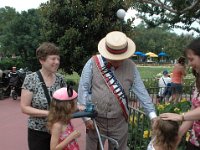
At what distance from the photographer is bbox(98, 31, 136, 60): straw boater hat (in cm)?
362

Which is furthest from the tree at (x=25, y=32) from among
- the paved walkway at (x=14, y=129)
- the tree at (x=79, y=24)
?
the paved walkway at (x=14, y=129)

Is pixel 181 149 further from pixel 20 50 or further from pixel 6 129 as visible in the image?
pixel 20 50

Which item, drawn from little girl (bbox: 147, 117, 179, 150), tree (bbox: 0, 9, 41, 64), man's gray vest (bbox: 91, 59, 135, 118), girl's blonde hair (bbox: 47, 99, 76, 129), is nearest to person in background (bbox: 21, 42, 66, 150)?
girl's blonde hair (bbox: 47, 99, 76, 129)

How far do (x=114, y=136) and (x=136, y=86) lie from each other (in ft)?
1.72

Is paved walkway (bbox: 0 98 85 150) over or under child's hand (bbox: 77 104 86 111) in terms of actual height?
under

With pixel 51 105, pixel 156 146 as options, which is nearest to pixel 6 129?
pixel 51 105

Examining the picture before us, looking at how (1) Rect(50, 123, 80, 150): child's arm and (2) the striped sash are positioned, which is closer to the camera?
(1) Rect(50, 123, 80, 150): child's arm

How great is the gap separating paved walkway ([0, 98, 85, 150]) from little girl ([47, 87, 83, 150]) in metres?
3.72

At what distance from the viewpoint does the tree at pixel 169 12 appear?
8586 millimetres

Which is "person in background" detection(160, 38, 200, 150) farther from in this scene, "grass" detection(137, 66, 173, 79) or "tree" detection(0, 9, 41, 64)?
"grass" detection(137, 66, 173, 79)

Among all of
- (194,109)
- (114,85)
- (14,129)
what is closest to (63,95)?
(114,85)

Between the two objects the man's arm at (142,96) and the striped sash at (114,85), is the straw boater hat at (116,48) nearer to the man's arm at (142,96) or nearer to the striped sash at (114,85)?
the striped sash at (114,85)

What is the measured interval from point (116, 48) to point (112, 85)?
0.35 meters

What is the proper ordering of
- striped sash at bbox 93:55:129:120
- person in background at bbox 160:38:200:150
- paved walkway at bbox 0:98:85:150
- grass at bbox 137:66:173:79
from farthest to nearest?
grass at bbox 137:66:173:79 < paved walkway at bbox 0:98:85:150 < striped sash at bbox 93:55:129:120 < person in background at bbox 160:38:200:150
